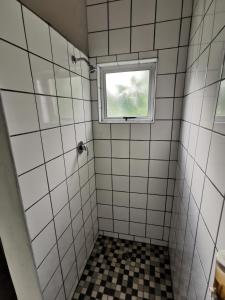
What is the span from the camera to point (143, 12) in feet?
3.93

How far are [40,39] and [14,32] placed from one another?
170 mm

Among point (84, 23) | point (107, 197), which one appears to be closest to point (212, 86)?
point (84, 23)

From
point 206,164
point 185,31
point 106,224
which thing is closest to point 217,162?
point 206,164

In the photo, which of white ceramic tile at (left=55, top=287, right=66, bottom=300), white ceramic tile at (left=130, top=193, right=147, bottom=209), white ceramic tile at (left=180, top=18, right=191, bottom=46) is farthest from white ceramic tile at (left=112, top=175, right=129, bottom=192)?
white ceramic tile at (left=180, top=18, right=191, bottom=46)

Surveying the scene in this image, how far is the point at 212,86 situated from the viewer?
667 millimetres

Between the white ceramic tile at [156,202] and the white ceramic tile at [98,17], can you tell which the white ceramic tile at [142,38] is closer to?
the white ceramic tile at [98,17]

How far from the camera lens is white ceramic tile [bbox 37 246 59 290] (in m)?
0.86

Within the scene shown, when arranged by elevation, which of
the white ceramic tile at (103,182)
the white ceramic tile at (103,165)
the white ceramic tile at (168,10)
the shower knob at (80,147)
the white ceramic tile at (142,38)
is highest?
the white ceramic tile at (168,10)

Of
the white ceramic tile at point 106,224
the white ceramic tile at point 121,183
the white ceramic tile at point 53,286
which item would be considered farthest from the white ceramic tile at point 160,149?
the white ceramic tile at point 53,286

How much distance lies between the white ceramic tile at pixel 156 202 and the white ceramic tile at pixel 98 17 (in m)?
1.59

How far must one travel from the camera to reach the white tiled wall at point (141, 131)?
3.93 ft

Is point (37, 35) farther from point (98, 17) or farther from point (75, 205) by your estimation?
point (75, 205)

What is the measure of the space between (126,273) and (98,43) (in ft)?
6.69

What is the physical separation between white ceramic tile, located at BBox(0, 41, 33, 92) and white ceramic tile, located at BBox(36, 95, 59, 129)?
88mm
